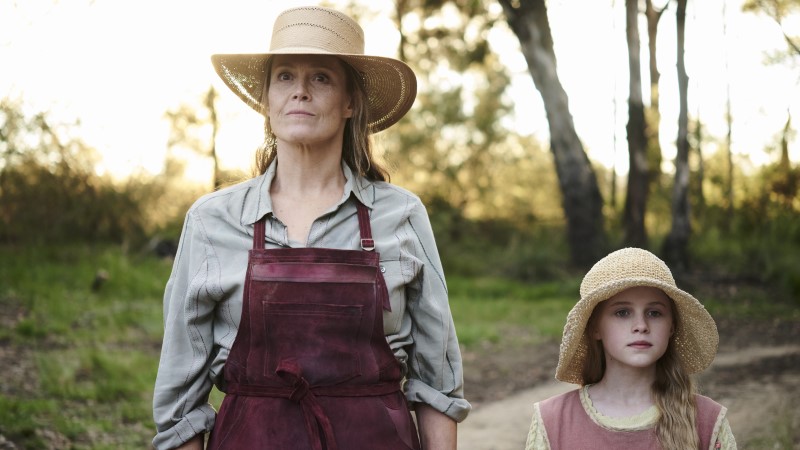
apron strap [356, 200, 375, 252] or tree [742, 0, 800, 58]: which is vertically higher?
tree [742, 0, 800, 58]

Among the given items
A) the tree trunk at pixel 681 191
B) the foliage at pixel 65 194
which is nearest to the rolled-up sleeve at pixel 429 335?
the foliage at pixel 65 194

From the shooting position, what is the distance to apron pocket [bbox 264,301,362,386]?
2.47 meters

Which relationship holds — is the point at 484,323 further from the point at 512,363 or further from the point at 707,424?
the point at 707,424

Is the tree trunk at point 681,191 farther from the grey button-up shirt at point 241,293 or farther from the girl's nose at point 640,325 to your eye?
the grey button-up shirt at point 241,293

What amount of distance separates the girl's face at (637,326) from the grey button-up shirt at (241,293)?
56cm

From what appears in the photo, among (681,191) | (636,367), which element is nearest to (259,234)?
(636,367)

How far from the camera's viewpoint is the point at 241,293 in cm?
252

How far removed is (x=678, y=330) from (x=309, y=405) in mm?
1307

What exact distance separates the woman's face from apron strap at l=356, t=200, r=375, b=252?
0.75 ft

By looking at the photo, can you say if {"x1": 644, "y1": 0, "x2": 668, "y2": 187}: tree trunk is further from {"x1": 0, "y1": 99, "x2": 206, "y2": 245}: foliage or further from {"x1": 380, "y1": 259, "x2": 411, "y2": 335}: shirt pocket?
{"x1": 380, "y1": 259, "x2": 411, "y2": 335}: shirt pocket

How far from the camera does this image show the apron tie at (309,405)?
245cm

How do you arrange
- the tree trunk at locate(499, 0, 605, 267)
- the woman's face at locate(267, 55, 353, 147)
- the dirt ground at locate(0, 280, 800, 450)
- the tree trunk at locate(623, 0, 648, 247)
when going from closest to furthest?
the woman's face at locate(267, 55, 353, 147) < the dirt ground at locate(0, 280, 800, 450) < the tree trunk at locate(499, 0, 605, 267) < the tree trunk at locate(623, 0, 648, 247)

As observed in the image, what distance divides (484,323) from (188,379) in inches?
377

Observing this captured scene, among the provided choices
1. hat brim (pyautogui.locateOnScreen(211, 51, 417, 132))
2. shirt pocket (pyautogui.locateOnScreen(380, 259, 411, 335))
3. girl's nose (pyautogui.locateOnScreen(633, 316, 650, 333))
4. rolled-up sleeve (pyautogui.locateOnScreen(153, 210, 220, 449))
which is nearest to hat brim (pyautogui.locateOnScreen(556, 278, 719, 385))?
girl's nose (pyautogui.locateOnScreen(633, 316, 650, 333))
